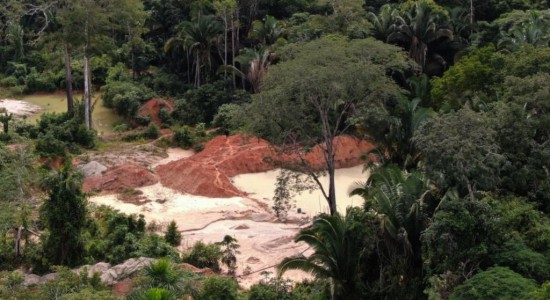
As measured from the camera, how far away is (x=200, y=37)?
3616 centimetres

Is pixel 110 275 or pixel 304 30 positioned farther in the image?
pixel 304 30

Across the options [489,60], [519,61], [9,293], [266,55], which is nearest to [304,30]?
[266,55]

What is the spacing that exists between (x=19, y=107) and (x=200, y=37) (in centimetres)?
1334

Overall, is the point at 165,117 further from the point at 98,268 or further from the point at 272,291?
the point at 272,291

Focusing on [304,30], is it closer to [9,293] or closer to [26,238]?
[26,238]

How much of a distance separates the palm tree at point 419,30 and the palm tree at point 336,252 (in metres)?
19.0

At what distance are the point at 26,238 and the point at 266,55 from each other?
17.7m

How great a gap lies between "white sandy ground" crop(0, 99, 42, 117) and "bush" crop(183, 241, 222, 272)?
24843 millimetres

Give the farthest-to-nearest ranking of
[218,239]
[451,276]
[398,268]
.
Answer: [218,239] < [398,268] < [451,276]

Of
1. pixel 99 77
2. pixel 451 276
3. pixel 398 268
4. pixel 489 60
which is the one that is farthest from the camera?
pixel 99 77

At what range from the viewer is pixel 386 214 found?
14.0 meters

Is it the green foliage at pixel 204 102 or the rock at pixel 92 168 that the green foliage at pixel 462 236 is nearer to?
the rock at pixel 92 168

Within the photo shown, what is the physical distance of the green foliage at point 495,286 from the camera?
1100 centimetres

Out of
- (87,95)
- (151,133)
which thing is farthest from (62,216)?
(87,95)
